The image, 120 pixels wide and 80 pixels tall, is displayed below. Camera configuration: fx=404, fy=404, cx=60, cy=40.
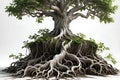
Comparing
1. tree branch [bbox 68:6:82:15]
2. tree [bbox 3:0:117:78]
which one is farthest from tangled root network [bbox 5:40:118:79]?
tree branch [bbox 68:6:82:15]

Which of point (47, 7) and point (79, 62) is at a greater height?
point (47, 7)

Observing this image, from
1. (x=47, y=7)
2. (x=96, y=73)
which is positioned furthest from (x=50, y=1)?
(x=96, y=73)

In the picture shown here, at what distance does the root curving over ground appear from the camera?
1095 cm

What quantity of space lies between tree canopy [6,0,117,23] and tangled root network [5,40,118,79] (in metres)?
1.02

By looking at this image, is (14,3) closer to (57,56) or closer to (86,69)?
(57,56)

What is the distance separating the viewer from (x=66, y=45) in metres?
11.7

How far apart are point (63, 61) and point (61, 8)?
1767 mm

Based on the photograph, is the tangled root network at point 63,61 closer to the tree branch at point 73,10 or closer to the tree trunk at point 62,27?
the tree trunk at point 62,27

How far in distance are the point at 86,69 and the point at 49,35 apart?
1708 mm

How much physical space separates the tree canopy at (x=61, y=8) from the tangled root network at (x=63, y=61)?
102cm

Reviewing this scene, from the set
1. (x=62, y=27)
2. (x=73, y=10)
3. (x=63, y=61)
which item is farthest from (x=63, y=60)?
(x=73, y=10)

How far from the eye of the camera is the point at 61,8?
40.7ft

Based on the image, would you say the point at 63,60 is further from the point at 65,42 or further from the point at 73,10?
the point at 73,10

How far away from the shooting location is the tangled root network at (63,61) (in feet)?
35.9
